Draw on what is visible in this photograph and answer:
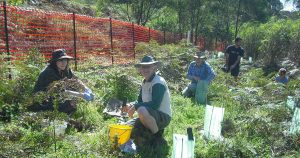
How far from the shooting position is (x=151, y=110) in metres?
5.16

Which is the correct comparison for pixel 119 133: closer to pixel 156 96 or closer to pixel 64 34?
pixel 156 96

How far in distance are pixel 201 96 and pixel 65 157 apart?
5.08 meters

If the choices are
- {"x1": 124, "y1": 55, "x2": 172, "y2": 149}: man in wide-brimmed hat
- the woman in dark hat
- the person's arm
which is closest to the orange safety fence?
the woman in dark hat

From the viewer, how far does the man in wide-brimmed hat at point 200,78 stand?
8.94 meters

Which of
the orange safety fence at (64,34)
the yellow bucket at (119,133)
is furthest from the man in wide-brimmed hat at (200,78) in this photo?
the yellow bucket at (119,133)

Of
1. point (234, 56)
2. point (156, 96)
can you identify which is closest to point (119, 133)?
point (156, 96)

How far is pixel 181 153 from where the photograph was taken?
404 centimetres

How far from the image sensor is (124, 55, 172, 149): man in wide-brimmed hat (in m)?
5.16

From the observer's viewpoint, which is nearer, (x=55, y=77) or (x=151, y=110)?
(x=151, y=110)

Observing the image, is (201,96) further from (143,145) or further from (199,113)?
(143,145)

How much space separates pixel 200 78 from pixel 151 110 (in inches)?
172

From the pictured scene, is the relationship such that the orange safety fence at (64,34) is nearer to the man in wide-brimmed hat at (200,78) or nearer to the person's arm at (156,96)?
the man in wide-brimmed hat at (200,78)

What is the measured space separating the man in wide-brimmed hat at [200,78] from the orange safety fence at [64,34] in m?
3.07

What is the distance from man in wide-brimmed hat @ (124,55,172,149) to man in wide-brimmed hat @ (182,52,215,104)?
363cm
